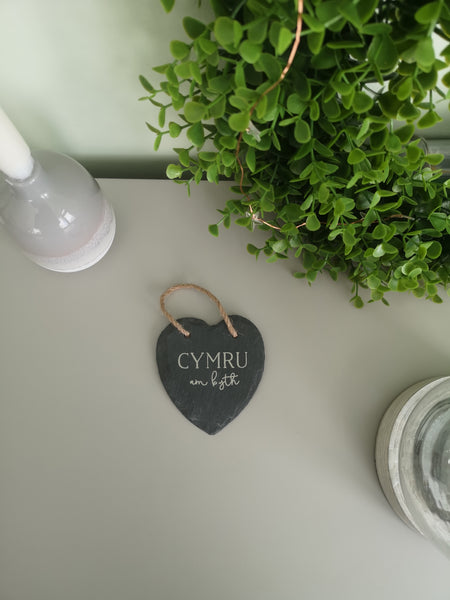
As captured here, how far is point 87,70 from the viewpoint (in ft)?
2.01

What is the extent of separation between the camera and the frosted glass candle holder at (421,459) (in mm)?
534

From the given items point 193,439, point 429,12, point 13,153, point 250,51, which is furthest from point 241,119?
point 193,439

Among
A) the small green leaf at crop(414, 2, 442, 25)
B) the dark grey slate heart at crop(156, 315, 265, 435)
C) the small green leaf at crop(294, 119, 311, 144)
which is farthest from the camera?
the dark grey slate heart at crop(156, 315, 265, 435)

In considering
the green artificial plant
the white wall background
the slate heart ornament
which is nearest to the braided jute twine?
the slate heart ornament

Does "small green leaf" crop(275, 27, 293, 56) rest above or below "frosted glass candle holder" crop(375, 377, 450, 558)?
above

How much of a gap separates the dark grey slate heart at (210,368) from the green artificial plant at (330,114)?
14 centimetres

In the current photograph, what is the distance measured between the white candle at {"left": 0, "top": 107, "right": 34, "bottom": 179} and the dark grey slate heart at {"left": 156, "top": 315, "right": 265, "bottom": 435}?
11.3 inches

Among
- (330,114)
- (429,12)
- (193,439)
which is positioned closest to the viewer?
(429,12)

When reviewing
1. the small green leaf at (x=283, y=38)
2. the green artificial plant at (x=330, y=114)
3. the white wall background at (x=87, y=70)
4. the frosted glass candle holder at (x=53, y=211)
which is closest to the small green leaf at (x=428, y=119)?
the green artificial plant at (x=330, y=114)

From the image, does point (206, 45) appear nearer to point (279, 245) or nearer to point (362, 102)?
point (362, 102)

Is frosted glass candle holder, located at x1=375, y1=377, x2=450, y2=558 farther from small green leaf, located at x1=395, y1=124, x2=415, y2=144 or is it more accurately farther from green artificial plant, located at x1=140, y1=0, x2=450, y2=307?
small green leaf, located at x1=395, y1=124, x2=415, y2=144

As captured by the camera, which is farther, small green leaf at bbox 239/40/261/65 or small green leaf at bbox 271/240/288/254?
small green leaf at bbox 271/240/288/254

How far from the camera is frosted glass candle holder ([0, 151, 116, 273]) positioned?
57 cm

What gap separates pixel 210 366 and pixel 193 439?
0.34 feet
